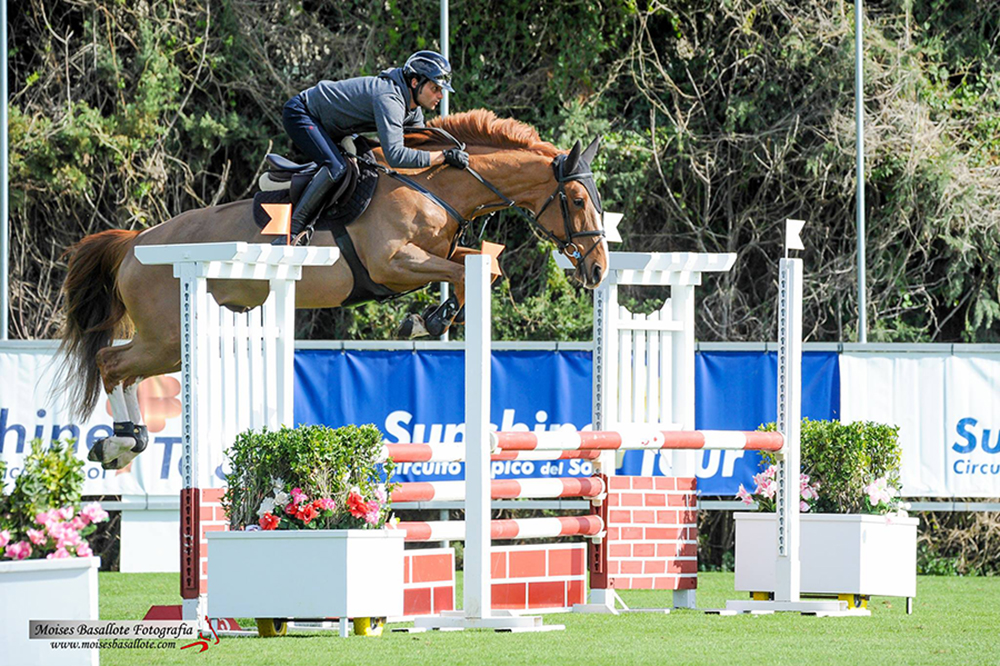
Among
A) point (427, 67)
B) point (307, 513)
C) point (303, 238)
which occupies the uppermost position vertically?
point (427, 67)

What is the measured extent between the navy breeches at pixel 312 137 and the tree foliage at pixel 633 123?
536cm

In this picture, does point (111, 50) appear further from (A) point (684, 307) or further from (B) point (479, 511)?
(B) point (479, 511)

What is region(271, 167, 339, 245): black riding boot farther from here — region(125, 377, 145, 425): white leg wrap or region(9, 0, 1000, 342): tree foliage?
region(9, 0, 1000, 342): tree foliage

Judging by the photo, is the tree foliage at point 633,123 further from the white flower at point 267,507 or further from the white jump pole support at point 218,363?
the white flower at point 267,507

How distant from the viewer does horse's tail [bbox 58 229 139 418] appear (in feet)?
25.6

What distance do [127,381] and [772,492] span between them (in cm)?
331

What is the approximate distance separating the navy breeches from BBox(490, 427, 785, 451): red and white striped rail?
5.64 ft

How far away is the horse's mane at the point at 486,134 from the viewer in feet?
24.3

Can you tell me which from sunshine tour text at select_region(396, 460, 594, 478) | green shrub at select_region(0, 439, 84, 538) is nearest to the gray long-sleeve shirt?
green shrub at select_region(0, 439, 84, 538)

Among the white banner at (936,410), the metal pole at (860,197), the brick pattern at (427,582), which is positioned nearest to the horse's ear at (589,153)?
the brick pattern at (427,582)

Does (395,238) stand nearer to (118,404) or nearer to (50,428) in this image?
(118,404)

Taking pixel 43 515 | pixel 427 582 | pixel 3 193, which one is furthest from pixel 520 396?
pixel 43 515

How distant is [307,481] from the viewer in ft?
18.5

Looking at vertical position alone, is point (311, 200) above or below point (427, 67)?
below
